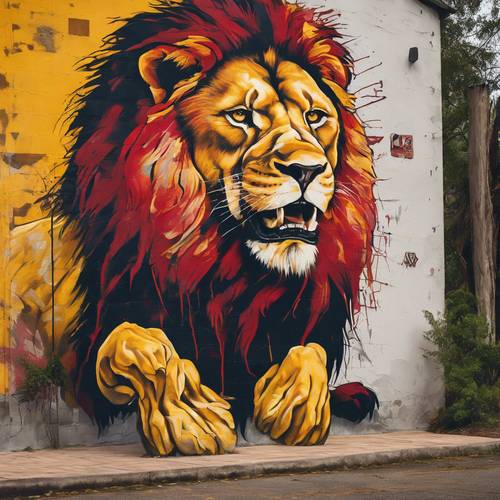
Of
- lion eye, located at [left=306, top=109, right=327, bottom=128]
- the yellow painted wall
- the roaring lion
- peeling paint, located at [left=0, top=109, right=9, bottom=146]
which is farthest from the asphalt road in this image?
lion eye, located at [left=306, top=109, right=327, bottom=128]

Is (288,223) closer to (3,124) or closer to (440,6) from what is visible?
(3,124)

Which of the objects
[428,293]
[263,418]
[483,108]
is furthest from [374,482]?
[483,108]

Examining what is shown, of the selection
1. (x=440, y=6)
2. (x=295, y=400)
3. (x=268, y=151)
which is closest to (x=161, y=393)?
(x=295, y=400)

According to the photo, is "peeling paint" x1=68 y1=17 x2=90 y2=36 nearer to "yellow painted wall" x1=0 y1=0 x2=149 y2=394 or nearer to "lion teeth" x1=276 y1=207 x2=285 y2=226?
"yellow painted wall" x1=0 y1=0 x2=149 y2=394

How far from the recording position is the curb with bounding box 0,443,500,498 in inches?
395

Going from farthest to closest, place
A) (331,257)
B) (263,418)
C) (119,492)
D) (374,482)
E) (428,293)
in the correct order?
(428,293), (331,257), (263,418), (374,482), (119,492)

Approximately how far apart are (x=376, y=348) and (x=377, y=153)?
8.76ft

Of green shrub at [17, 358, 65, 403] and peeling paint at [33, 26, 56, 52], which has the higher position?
peeling paint at [33, 26, 56, 52]

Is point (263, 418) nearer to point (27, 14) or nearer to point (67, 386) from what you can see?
point (67, 386)

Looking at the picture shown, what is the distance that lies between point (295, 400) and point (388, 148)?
3986 mm

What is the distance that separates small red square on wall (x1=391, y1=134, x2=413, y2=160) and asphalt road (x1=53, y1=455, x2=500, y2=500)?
17.3 feet

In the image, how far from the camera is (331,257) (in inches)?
592

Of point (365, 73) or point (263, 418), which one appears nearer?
point (263, 418)

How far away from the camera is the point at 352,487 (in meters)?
10.3
